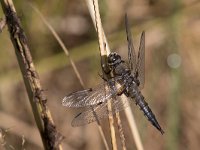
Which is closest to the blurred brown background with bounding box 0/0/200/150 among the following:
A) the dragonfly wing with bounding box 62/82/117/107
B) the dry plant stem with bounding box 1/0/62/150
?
the dragonfly wing with bounding box 62/82/117/107

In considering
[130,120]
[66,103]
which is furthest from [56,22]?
[130,120]

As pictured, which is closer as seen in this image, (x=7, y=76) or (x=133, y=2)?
(x=7, y=76)

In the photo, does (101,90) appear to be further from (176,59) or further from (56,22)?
(176,59)

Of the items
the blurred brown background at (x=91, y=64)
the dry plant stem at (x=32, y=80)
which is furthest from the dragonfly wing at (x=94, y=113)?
the blurred brown background at (x=91, y=64)

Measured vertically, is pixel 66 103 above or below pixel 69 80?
below

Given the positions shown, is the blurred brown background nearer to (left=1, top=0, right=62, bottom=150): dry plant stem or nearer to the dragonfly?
the dragonfly

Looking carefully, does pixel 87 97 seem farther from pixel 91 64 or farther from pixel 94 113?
pixel 91 64
